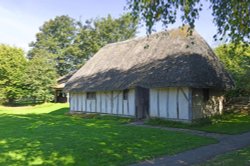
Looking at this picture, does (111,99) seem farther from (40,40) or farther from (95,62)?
(40,40)

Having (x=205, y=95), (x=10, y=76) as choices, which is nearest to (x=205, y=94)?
(x=205, y=95)

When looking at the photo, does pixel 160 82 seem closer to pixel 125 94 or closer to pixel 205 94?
pixel 205 94

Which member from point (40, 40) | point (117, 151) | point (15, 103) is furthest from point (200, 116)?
point (40, 40)

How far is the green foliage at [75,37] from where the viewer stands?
56.9 metres

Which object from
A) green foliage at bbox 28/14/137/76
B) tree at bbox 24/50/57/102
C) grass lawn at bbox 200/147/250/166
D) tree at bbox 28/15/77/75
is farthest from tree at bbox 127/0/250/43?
tree at bbox 28/15/77/75

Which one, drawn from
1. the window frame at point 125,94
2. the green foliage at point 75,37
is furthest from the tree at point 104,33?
the window frame at point 125,94

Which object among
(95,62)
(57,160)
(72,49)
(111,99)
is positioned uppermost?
(72,49)

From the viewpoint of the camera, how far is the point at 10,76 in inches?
1793

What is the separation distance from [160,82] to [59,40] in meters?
48.7

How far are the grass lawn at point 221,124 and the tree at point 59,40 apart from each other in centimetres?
4257

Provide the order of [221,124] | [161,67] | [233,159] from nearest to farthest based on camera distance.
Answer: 1. [233,159]
2. [221,124]
3. [161,67]

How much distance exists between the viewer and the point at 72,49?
58469 mm

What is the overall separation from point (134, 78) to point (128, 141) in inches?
406

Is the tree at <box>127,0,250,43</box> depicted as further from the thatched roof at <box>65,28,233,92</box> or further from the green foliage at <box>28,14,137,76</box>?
the green foliage at <box>28,14,137,76</box>
